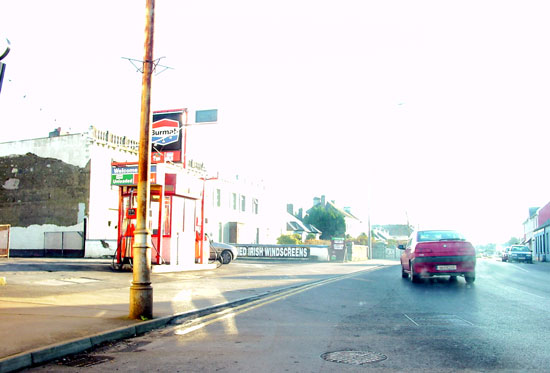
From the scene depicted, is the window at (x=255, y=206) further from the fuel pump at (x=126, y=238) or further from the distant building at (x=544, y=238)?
the fuel pump at (x=126, y=238)

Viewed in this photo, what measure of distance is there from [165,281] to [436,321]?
924cm

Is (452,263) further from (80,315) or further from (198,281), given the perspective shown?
(80,315)

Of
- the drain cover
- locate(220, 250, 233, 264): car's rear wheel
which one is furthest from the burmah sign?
the drain cover

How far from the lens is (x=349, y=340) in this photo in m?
7.06

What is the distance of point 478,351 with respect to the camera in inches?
245

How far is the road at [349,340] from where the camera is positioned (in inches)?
221

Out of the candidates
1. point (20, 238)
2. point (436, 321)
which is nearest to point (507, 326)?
point (436, 321)

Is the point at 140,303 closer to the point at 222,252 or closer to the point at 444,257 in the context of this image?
the point at 444,257

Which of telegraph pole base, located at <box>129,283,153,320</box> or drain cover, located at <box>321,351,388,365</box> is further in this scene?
telegraph pole base, located at <box>129,283,153,320</box>

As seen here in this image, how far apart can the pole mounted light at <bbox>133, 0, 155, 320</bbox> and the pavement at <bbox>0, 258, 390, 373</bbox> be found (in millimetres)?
325

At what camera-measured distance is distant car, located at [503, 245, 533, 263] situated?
46.8 m

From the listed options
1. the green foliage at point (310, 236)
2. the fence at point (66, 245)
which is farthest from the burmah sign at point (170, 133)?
the green foliage at point (310, 236)

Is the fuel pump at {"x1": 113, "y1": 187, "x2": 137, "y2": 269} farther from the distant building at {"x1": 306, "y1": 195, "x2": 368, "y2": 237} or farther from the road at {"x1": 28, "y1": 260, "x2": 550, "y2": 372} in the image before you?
the distant building at {"x1": 306, "y1": 195, "x2": 368, "y2": 237}

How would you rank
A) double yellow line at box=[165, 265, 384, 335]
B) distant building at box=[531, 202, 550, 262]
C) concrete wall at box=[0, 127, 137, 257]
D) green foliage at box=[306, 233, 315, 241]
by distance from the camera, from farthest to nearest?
green foliage at box=[306, 233, 315, 241]
distant building at box=[531, 202, 550, 262]
concrete wall at box=[0, 127, 137, 257]
double yellow line at box=[165, 265, 384, 335]
